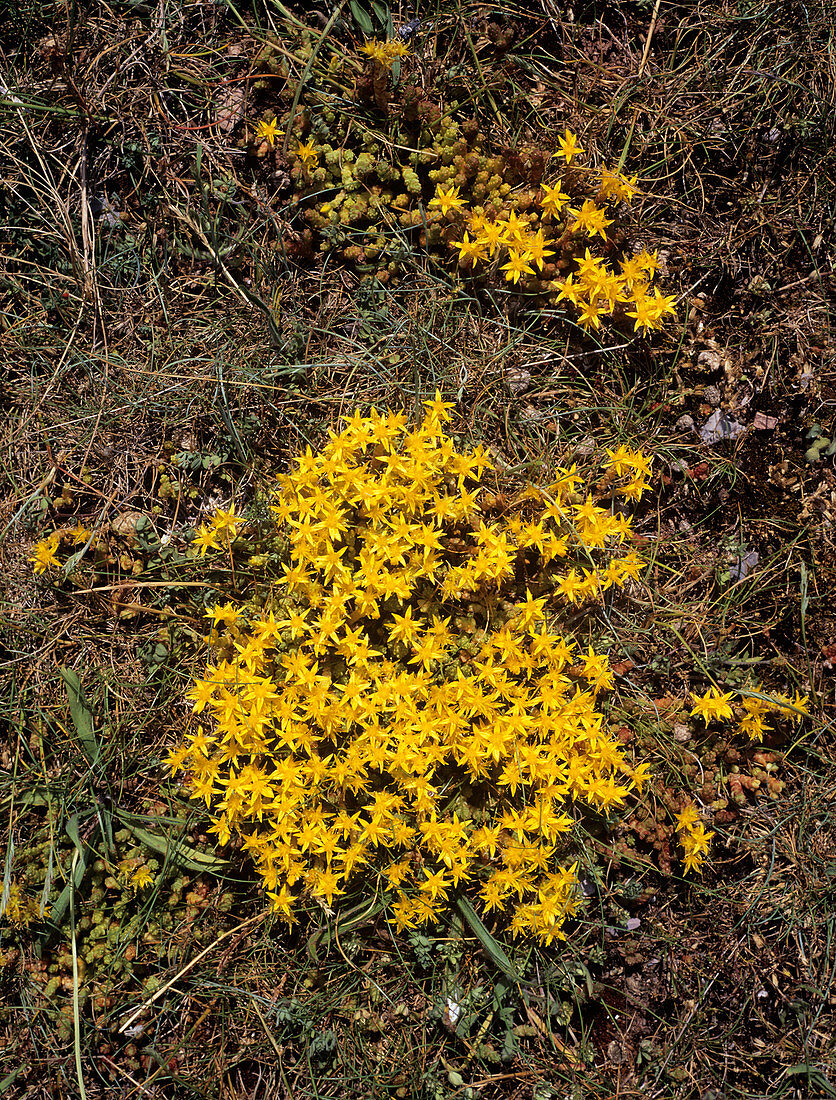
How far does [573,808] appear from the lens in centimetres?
346

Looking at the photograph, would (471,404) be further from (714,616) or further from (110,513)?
(110,513)

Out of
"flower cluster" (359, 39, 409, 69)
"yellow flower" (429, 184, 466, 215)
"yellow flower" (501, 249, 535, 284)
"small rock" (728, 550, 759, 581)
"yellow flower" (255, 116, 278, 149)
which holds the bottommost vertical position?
"small rock" (728, 550, 759, 581)

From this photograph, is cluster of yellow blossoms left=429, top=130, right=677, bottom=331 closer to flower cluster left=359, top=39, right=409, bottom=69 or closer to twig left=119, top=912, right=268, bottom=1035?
flower cluster left=359, top=39, right=409, bottom=69

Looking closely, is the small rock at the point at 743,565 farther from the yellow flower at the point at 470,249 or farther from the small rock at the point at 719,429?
the yellow flower at the point at 470,249

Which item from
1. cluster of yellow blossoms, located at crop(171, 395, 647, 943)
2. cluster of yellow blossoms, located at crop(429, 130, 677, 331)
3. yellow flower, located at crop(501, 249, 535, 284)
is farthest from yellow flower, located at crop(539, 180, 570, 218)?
cluster of yellow blossoms, located at crop(171, 395, 647, 943)

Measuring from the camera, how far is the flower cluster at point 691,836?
335 cm

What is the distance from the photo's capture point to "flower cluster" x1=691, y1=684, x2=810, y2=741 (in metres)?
3.42

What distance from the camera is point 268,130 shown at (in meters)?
3.46

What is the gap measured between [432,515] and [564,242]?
1650 mm

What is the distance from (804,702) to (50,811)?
3968 mm

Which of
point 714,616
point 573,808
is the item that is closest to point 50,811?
point 573,808

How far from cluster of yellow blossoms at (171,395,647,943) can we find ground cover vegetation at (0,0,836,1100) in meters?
0.04

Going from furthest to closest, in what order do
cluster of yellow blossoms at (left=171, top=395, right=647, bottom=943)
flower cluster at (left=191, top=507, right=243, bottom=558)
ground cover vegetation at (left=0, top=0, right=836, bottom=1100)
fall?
ground cover vegetation at (left=0, top=0, right=836, bottom=1100)
flower cluster at (left=191, top=507, right=243, bottom=558)
cluster of yellow blossoms at (left=171, top=395, right=647, bottom=943)

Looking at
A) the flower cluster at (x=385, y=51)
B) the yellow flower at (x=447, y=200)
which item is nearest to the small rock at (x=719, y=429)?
the yellow flower at (x=447, y=200)
